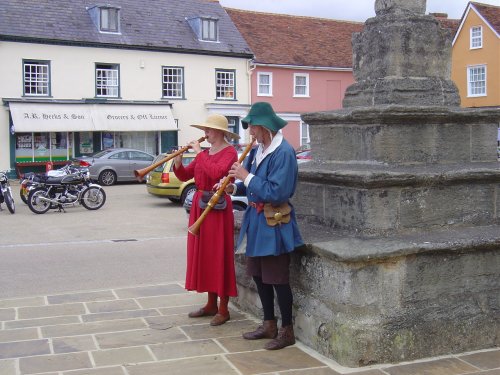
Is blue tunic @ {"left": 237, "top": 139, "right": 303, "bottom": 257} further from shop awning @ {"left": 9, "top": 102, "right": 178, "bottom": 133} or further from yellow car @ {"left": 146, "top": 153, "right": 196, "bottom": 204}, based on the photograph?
shop awning @ {"left": 9, "top": 102, "right": 178, "bottom": 133}

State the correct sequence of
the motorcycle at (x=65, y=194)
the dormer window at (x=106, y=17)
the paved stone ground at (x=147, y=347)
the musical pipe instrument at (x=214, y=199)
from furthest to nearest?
the dormer window at (x=106, y=17) < the motorcycle at (x=65, y=194) < the musical pipe instrument at (x=214, y=199) < the paved stone ground at (x=147, y=347)

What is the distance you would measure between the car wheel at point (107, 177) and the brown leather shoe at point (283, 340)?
21.9m

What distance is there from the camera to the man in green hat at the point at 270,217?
4.98m

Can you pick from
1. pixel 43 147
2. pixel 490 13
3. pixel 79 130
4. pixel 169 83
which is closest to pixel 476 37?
pixel 490 13

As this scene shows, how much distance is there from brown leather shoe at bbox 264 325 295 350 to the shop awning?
24749 millimetres

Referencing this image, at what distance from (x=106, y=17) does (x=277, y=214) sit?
28297mm

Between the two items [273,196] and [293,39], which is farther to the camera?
[293,39]

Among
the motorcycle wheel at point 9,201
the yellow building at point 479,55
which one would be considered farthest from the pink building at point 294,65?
the motorcycle wheel at point 9,201

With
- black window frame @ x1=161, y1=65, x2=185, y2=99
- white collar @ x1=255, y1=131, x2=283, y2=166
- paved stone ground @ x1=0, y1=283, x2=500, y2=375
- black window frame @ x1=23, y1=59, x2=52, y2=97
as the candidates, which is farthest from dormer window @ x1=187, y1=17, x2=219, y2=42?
white collar @ x1=255, y1=131, x2=283, y2=166

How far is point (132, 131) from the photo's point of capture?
31375 millimetres

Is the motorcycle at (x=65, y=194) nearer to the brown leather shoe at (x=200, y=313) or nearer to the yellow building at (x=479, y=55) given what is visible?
the brown leather shoe at (x=200, y=313)

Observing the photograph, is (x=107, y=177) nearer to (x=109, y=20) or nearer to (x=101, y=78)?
(x=101, y=78)

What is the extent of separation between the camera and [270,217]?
5043 mm

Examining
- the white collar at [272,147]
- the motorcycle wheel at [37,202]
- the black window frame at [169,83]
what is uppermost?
the black window frame at [169,83]
